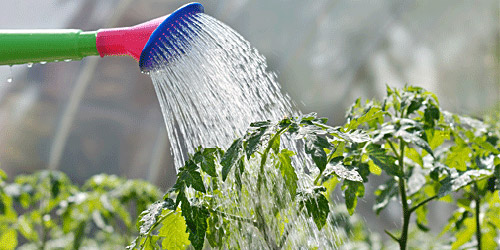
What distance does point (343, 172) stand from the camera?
0.85m

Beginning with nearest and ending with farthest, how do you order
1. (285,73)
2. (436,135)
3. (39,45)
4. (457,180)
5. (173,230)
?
(173,230), (39,45), (457,180), (436,135), (285,73)

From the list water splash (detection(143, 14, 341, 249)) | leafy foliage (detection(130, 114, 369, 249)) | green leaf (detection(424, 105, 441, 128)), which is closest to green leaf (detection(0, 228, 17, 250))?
water splash (detection(143, 14, 341, 249))

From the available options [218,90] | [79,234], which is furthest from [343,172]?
[79,234]

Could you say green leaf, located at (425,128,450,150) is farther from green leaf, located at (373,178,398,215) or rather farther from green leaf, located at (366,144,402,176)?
green leaf, located at (366,144,402,176)

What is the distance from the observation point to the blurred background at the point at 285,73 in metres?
4.34

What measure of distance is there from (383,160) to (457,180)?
21 cm

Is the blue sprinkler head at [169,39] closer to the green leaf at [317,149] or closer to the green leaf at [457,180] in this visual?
the green leaf at [317,149]

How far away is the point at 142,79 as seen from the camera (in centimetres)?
466

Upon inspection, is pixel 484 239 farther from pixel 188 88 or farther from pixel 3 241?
pixel 3 241

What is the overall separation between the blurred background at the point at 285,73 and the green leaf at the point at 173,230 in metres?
3.55

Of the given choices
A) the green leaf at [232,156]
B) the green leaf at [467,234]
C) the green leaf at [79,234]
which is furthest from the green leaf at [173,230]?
the green leaf at [79,234]

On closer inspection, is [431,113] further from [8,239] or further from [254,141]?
Result: [8,239]

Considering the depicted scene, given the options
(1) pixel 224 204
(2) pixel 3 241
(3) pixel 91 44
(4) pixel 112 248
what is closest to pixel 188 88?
(3) pixel 91 44

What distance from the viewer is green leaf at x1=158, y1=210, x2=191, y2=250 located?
0.86 meters
